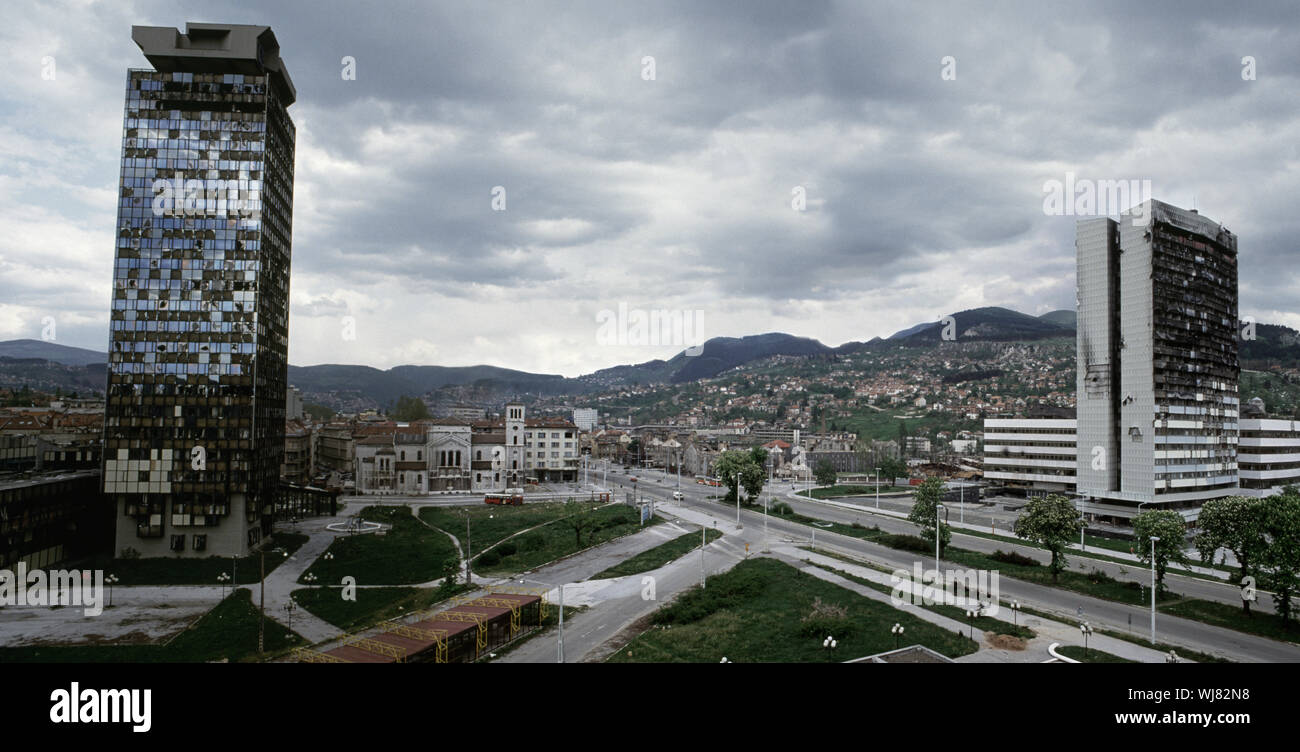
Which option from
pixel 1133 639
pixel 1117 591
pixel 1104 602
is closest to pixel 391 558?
pixel 1133 639

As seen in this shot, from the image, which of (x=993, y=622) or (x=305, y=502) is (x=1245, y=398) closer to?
(x=993, y=622)

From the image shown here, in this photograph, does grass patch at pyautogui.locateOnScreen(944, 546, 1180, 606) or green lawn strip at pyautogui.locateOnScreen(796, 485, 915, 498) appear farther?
green lawn strip at pyautogui.locateOnScreen(796, 485, 915, 498)

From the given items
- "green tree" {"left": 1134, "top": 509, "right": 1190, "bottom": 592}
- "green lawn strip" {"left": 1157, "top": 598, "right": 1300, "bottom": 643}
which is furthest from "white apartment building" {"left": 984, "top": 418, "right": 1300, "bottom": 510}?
"green lawn strip" {"left": 1157, "top": 598, "right": 1300, "bottom": 643}

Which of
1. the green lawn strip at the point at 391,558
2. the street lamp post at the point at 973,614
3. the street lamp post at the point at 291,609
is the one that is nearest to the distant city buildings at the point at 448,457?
the green lawn strip at the point at 391,558

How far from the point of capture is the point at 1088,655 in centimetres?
2408

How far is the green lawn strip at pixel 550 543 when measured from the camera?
140 feet

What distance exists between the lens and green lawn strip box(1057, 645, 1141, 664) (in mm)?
23656

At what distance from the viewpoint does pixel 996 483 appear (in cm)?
8219

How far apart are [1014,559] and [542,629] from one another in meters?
30.3

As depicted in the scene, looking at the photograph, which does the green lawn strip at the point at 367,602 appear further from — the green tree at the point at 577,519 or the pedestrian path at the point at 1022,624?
the pedestrian path at the point at 1022,624

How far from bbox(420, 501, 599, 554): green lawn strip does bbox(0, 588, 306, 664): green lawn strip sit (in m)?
18.8

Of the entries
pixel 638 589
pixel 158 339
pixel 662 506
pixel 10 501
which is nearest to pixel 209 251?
pixel 158 339

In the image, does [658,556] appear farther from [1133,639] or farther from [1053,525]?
[1133,639]

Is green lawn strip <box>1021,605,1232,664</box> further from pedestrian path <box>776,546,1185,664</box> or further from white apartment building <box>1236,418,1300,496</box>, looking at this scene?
white apartment building <box>1236,418,1300,496</box>
